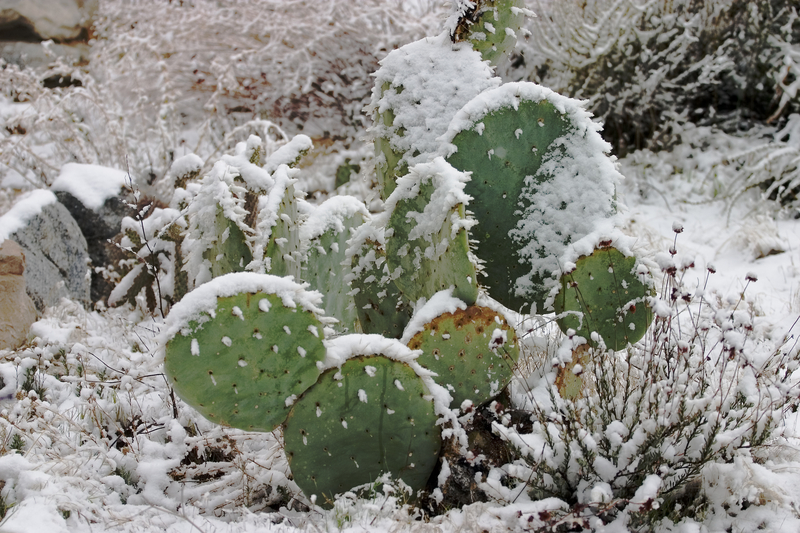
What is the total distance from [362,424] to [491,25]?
1.33m

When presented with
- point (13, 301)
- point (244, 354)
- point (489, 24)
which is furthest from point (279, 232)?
point (13, 301)

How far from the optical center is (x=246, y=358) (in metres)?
1.47

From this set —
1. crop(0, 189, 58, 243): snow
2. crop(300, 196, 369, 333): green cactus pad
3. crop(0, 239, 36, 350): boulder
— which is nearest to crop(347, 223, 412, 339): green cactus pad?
crop(300, 196, 369, 333): green cactus pad

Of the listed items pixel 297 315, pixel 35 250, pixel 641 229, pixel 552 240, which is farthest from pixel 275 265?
pixel 641 229

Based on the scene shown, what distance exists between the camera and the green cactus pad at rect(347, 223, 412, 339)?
6.84 ft

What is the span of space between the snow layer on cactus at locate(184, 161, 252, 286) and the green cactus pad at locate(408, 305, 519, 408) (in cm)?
67

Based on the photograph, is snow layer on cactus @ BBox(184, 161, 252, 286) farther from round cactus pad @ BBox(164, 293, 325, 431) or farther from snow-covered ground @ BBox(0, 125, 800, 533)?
round cactus pad @ BBox(164, 293, 325, 431)

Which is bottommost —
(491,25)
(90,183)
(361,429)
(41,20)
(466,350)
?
(41,20)

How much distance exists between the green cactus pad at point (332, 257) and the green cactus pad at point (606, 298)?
0.75m

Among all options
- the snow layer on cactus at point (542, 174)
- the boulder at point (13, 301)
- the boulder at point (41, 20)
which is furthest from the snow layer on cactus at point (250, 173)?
the boulder at point (41, 20)

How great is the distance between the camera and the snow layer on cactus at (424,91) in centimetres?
197

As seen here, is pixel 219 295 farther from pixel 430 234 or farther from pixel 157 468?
pixel 157 468

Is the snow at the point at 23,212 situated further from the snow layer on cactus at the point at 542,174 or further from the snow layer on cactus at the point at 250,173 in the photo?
the snow layer on cactus at the point at 542,174

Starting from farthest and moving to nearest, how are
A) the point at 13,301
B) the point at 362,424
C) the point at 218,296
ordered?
the point at 13,301, the point at 362,424, the point at 218,296
